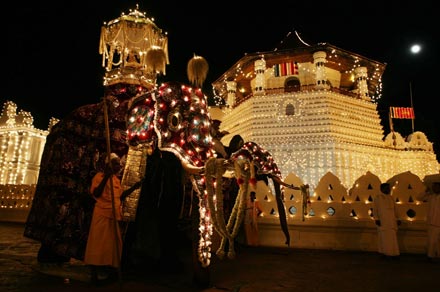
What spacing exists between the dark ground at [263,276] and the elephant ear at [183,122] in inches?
59.7

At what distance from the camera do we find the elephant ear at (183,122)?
381cm

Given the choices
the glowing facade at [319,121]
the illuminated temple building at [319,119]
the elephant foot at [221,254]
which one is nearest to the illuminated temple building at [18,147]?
the illuminated temple building at [319,119]

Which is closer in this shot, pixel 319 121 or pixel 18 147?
pixel 18 147

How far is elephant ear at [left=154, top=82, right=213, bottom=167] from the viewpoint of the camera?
3.81 m

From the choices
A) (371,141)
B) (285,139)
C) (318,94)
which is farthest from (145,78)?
(371,141)

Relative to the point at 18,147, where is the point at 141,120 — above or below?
below

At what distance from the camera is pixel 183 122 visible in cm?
395

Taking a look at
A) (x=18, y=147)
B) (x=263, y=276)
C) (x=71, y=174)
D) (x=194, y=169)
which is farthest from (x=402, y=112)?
(x=71, y=174)

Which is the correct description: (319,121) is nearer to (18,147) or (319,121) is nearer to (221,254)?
(18,147)

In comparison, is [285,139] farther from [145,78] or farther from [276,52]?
[145,78]

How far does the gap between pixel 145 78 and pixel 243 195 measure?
12.5 feet

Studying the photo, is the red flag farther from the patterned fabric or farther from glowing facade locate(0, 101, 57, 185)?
the patterned fabric

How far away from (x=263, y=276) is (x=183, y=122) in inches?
89.7

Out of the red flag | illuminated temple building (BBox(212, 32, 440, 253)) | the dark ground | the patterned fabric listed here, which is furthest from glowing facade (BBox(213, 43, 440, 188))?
the patterned fabric
